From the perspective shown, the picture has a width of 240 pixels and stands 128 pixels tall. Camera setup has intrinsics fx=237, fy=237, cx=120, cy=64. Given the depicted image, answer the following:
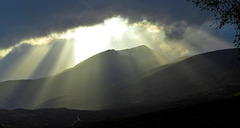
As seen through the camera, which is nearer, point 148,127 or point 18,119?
point 148,127

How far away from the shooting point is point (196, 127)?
32.6 metres

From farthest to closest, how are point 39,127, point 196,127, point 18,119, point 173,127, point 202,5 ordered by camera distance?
1. point 18,119
2. point 39,127
3. point 202,5
4. point 173,127
5. point 196,127

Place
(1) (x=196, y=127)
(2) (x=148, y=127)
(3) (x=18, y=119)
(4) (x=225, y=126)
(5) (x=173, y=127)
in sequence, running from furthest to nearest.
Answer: (3) (x=18, y=119) < (2) (x=148, y=127) < (5) (x=173, y=127) < (1) (x=196, y=127) < (4) (x=225, y=126)

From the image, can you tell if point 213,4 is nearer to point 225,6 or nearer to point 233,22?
point 225,6

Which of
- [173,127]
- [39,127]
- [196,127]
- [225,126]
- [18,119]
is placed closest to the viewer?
[225,126]

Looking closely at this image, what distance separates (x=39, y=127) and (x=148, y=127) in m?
119

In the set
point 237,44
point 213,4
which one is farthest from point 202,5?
point 237,44

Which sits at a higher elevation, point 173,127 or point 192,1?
point 192,1

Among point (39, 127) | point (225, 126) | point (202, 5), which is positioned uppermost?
point (202, 5)

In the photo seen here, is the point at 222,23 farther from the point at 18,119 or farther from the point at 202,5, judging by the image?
the point at 18,119

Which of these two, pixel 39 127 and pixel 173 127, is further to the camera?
pixel 39 127

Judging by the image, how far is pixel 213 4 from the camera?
39.0 m

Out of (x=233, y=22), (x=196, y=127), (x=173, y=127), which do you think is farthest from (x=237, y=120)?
(x=233, y=22)

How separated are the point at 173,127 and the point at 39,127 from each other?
127 metres
